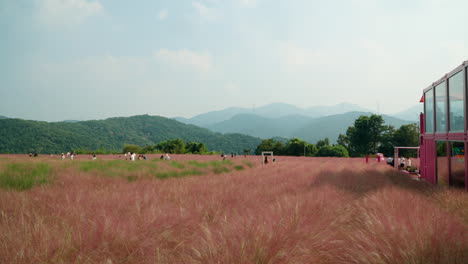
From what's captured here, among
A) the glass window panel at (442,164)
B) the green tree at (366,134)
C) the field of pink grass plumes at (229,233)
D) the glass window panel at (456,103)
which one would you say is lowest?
the field of pink grass plumes at (229,233)

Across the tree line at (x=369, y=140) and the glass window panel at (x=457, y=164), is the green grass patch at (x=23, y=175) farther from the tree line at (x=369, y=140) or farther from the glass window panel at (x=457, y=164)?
the tree line at (x=369, y=140)

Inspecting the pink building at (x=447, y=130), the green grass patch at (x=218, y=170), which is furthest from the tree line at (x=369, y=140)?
the pink building at (x=447, y=130)

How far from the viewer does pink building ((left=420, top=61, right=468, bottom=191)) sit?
9.10 meters

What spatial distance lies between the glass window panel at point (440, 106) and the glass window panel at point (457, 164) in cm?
128

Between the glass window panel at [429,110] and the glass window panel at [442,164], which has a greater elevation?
the glass window panel at [429,110]

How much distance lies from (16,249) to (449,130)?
12543mm

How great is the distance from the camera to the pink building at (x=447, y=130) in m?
9.10

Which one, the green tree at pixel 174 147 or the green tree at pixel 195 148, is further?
the green tree at pixel 195 148

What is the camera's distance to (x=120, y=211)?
18.8 ft

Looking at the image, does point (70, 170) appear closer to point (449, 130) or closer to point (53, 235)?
point (53, 235)

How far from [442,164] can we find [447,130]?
56.9 inches

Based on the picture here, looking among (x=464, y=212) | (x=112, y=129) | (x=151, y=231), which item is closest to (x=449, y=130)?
(x=464, y=212)

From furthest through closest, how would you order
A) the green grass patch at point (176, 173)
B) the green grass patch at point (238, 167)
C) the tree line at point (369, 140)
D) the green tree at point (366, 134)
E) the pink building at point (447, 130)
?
1. the green tree at point (366, 134)
2. the tree line at point (369, 140)
3. the green grass patch at point (238, 167)
4. the green grass patch at point (176, 173)
5. the pink building at point (447, 130)

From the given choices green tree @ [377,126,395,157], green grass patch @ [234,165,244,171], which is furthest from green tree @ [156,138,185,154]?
green grass patch @ [234,165,244,171]
